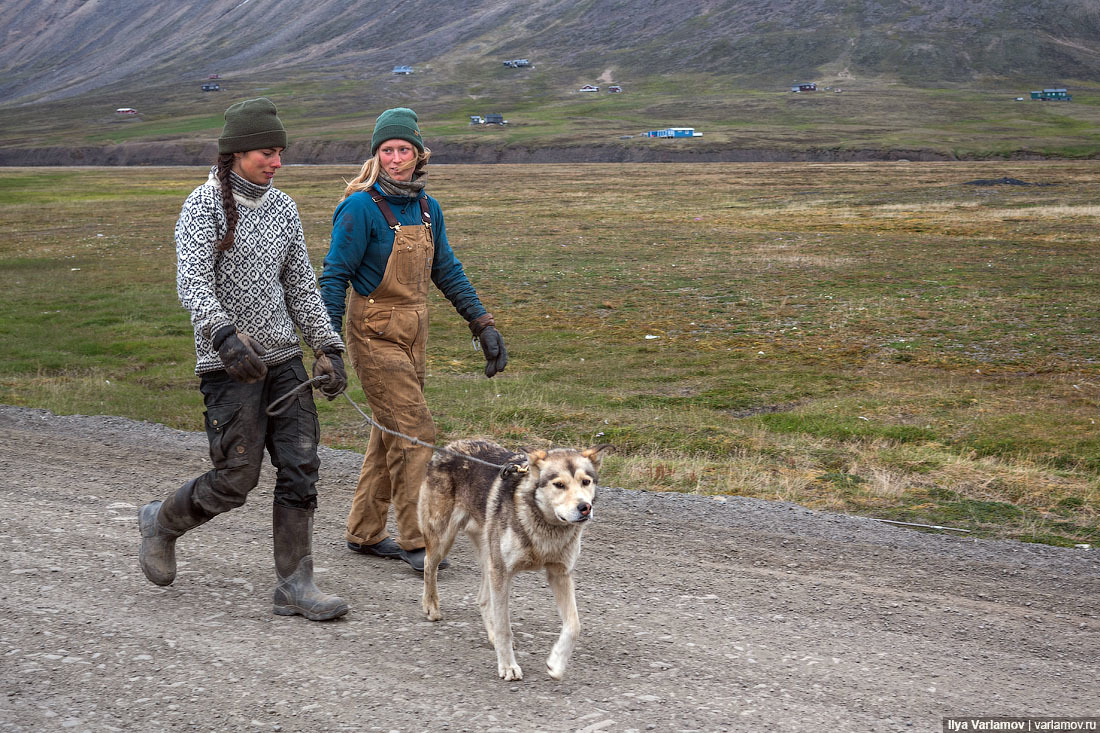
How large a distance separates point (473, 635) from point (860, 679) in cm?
226

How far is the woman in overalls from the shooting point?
676cm

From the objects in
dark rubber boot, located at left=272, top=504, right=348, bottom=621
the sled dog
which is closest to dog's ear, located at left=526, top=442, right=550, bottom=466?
the sled dog

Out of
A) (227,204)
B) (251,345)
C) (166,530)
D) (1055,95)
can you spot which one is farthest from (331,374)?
(1055,95)

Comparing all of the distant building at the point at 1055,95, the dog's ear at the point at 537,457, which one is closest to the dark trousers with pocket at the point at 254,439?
the dog's ear at the point at 537,457

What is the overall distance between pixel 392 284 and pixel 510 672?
2769 mm

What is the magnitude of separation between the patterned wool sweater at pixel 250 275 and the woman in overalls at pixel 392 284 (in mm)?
493

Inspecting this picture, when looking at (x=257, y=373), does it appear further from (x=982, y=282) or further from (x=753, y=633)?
(x=982, y=282)

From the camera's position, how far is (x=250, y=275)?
588 cm

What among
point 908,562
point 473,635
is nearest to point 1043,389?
point 908,562

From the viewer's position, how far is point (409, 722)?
4824 mm

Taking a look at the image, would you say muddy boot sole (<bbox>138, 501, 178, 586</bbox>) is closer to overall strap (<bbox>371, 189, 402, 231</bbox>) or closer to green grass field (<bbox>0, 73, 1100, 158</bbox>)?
overall strap (<bbox>371, 189, 402, 231</bbox>)

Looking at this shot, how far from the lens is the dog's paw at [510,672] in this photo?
17.7 feet

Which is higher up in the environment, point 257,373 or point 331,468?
point 257,373

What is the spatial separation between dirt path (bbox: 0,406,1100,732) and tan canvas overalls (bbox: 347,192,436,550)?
2.66 feet
